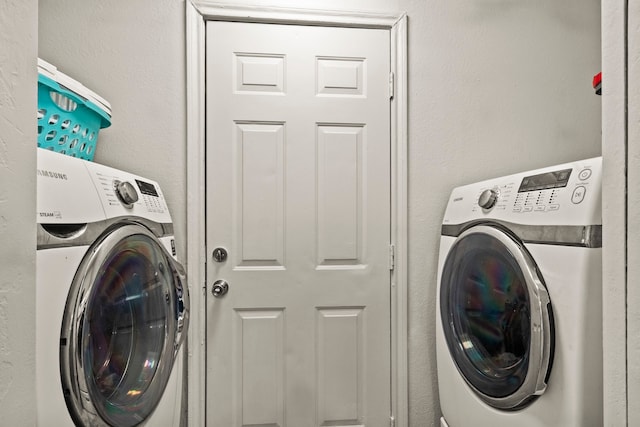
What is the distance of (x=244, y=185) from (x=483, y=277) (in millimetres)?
976

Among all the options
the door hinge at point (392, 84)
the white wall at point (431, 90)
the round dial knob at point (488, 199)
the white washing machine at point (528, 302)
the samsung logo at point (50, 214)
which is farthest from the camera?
the door hinge at point (392, 84)

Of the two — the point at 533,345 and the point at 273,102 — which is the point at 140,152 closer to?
the point at 273,102

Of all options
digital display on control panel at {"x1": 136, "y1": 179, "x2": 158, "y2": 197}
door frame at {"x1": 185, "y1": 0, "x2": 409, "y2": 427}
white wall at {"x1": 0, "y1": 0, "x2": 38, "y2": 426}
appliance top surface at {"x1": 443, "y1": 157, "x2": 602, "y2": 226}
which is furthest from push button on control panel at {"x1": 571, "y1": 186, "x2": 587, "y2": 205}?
digital display on control panel at {"x1": 136, "y1": 179, "x2": 158, "y2": 197}

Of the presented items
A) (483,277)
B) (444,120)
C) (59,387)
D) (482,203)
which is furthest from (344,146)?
(59,387)

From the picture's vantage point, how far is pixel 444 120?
1.84 meters

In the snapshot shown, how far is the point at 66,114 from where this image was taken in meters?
1.16

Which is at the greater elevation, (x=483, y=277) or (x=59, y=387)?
(x=483, y=277)

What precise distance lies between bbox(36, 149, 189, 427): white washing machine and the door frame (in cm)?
35

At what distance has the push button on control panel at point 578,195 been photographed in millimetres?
920

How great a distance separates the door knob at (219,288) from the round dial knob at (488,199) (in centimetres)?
102

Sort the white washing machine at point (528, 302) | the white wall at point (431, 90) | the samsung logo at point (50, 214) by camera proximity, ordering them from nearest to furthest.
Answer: the samsung logo at point (50, 214) < the white washing machine at point (528, 302) < the white wall at point (431, 90)

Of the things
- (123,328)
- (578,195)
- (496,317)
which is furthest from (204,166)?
(578,195)

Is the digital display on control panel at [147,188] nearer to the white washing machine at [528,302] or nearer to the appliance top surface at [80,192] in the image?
the appliance top surface at [80,192]

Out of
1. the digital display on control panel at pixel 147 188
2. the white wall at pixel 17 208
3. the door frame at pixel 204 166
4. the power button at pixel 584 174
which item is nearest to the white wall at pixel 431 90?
the door frame at pixel 204 166
